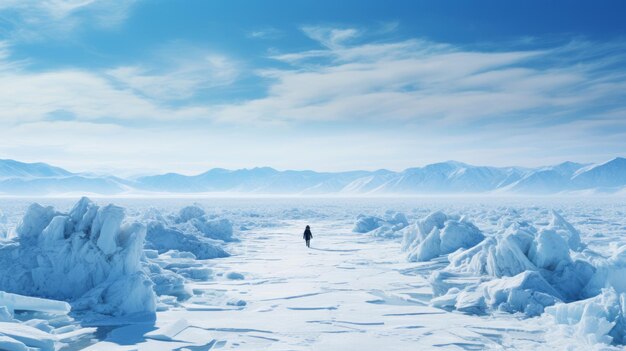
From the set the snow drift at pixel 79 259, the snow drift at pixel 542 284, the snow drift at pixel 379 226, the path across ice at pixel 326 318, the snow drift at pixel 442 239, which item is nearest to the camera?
the path across ice at pixel 326 318

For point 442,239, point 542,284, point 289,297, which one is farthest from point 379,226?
point 542,284

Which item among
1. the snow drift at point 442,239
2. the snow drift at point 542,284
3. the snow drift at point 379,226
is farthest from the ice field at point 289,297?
the snow drift at point 379,226

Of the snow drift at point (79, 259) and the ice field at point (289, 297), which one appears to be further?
the snow drift at point (79, 259)

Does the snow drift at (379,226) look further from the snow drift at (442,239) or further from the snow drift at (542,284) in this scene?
the snow drift at (542,284)

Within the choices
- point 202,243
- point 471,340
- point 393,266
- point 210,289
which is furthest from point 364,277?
point 202,243

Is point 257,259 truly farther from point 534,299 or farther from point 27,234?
point 534,299

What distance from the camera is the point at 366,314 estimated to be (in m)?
9.92

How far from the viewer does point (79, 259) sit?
A: 11242mm

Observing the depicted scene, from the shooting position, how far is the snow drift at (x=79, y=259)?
10.1 metres

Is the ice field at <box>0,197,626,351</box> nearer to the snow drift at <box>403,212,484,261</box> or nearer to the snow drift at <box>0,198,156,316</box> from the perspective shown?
the snow drift at <box>0,198,156,316</box>

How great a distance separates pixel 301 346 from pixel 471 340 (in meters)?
2.73

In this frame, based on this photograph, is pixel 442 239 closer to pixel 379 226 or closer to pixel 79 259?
pixel 79 259

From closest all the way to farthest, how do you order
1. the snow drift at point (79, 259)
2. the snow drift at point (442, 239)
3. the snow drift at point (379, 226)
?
the snow drift at point (79, 259)
the snow drift at point (442, 239)
the snow drift at point (379, 226)

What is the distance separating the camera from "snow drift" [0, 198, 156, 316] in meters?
10.1
